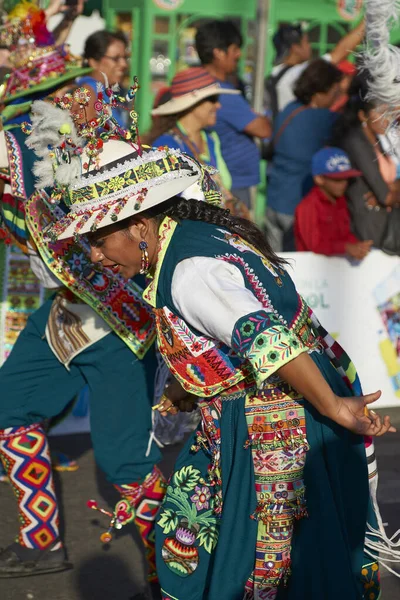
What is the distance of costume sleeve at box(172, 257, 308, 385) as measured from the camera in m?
2.49

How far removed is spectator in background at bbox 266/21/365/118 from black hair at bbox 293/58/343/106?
Answer: 804 millimetres

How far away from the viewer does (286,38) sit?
906 centimetres

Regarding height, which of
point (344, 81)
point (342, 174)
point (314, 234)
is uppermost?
point (344, 81)

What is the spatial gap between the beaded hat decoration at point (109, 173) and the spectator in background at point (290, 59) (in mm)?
5453

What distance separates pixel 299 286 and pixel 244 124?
1390mm

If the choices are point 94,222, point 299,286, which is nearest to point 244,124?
point 299,286

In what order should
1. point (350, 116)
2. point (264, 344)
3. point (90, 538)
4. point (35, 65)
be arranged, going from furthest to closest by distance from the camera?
point (350, 116) → point (35, 65) → point (90, 538) → point (264, 344)

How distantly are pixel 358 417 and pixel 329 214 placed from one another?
388cm

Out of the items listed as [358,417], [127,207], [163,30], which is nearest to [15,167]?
[127,207]

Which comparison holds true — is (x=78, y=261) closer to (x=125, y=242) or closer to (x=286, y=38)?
(x=125, y=242)

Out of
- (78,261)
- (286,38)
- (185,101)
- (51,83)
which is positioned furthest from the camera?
(286,38)

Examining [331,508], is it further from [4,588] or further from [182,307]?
[4,588]

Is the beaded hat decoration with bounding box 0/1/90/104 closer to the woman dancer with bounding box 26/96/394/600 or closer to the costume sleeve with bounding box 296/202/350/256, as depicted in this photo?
the woman dancer with bounding box 26/96/394/600

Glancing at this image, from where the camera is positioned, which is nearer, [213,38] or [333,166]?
[333,166]
